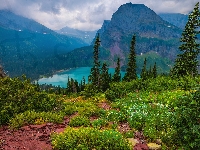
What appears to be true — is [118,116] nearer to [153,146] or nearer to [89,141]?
[153,146]

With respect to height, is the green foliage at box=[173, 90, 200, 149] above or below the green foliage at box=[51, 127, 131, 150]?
above

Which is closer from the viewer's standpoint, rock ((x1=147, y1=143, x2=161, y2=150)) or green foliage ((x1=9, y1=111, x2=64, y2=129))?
rock ((x1=147, y1=143, x2=161, y2=150))

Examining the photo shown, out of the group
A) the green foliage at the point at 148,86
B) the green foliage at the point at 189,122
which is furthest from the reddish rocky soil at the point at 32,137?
the green foliage at the point at 148,86

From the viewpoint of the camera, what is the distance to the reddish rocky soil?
35.6ft

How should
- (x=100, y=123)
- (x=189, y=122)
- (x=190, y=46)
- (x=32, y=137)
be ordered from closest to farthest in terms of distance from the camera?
1. (x=189, y=122)
2. (x=32, y=137)
3. (x=100, y=123)
4. (x=190, y=46)

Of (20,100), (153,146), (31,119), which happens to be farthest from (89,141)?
(20,100)

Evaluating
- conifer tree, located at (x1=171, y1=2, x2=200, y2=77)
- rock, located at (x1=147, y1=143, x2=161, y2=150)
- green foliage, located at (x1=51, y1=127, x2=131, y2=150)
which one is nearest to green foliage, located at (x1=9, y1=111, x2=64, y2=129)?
green foliage, located at (x1=51, y1=127, x2=131, y2=150)

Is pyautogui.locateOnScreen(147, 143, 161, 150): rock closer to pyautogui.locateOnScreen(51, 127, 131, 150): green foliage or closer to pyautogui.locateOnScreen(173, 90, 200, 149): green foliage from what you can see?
pyautogui.locateOnScreen(173, 90, 200, 149): green foliage

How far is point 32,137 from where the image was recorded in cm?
A: 1197

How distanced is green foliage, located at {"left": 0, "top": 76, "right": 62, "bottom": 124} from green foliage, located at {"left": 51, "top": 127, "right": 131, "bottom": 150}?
6.34 meters

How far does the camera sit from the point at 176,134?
11008mm

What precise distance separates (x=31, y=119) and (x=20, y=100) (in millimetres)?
2854

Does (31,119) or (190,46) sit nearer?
(31,119)

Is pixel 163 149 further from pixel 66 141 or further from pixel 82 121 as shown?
pixel 82 121
